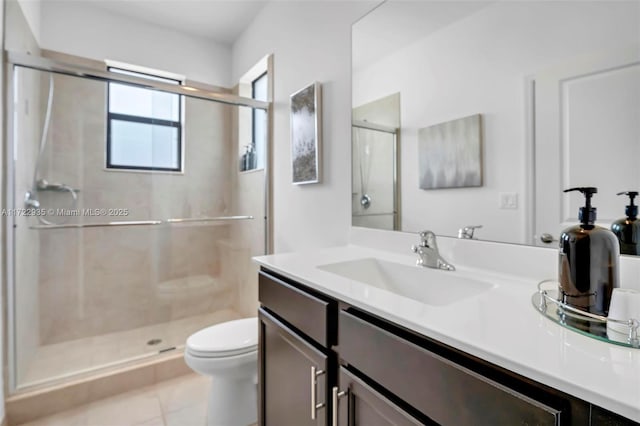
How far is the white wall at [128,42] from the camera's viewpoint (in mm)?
2258

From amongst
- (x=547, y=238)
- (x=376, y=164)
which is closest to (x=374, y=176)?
(x=376, y=164)

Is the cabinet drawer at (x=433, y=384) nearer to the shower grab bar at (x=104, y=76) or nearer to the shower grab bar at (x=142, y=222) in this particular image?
the shower grab bar at (x=142, y=222)

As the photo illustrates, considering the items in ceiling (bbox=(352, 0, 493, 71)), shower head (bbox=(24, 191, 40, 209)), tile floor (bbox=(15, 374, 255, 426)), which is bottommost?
tile floor (bbox=(15, 374, 255, 426))

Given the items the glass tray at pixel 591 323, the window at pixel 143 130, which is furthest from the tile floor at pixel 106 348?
the glass tray at pixel 591 323

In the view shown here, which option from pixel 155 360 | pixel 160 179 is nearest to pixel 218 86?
pixel 160 179

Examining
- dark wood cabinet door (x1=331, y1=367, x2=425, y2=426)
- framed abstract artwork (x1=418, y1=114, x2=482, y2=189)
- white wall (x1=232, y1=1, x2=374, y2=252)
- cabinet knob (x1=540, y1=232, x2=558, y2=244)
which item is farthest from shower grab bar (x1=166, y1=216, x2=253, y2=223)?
cabinet knob (x1=540, y1=232, x2=558, y2=244)

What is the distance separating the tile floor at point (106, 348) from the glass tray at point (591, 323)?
7.27 ft

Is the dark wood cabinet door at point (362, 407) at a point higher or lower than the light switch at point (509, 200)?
lower

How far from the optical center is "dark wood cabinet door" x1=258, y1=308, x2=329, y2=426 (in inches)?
34.2

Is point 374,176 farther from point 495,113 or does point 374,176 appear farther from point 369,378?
point 369,378

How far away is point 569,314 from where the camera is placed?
0.59m

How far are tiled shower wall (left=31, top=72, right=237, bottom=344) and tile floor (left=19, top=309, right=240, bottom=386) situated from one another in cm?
7

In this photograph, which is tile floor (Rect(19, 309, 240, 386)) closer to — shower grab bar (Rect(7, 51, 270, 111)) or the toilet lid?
the toilet lid

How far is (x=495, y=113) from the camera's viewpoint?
0.99 meters
